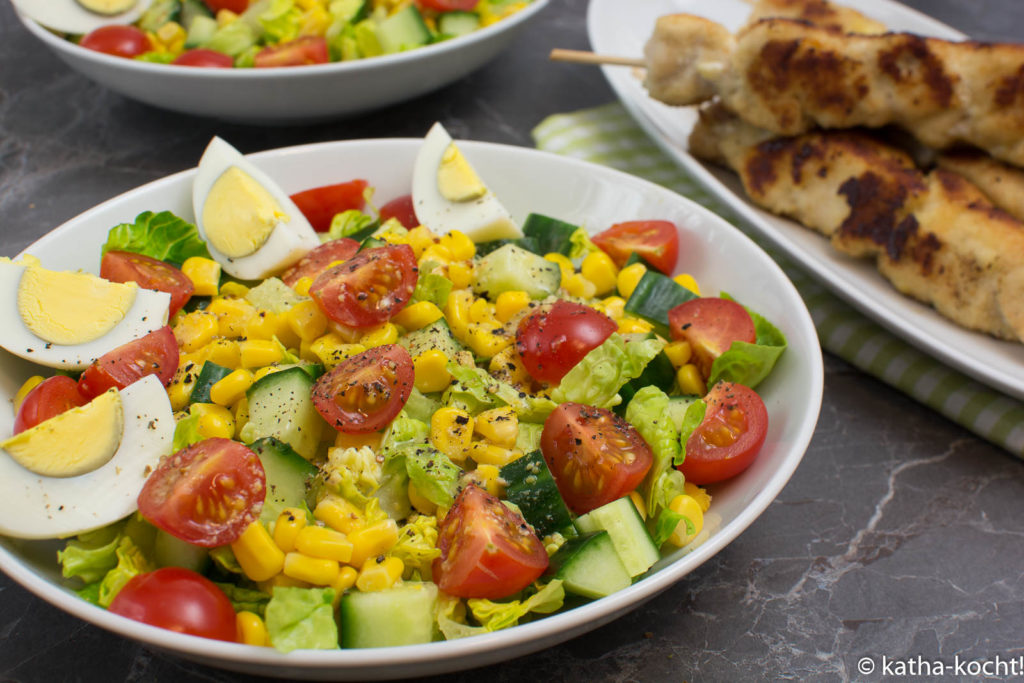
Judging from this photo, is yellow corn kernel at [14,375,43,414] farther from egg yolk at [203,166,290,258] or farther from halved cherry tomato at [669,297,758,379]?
halved cherry tomato at [669,297,758,379]

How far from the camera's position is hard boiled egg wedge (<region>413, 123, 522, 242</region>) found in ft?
10.9

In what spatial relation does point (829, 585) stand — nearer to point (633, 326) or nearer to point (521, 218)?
point (633, 326)

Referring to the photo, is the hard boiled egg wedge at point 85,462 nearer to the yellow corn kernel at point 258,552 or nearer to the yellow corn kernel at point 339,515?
the yellow corn kernel at point 258,552

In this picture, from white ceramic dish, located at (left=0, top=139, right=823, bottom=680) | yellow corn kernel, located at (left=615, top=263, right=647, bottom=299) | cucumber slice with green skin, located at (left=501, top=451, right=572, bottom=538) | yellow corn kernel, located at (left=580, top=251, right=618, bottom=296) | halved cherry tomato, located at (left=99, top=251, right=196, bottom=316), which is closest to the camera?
white ceramic dish, located at (left=0, top=139, right=823, bottom=680)

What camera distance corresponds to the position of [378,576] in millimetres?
2082

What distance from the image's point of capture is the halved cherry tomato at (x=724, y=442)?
98.8 inches

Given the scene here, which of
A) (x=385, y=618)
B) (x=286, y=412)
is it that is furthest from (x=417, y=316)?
(x=385, y=618)

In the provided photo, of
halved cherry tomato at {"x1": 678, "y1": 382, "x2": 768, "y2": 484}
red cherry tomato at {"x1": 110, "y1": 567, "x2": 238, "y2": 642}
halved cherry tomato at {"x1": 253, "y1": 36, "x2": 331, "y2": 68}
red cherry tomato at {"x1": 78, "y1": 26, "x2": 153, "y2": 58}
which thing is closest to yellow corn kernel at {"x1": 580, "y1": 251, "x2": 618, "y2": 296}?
halved cherry tomato at {"x1": 678, "y1": 382, "x2": 768, "y2": 484}

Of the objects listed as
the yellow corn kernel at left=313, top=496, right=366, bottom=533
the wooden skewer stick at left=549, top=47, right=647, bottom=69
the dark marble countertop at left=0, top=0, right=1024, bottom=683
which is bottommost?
the dark marble countertop at left=0, top=0, right=1024, bottom=683

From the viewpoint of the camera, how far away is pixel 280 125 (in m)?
4.61

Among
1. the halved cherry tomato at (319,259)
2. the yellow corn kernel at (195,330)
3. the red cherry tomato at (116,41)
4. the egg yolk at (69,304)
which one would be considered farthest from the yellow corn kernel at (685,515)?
the red cherry tomato at (116,41)

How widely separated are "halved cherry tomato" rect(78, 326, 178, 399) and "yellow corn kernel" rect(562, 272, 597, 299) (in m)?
1.38

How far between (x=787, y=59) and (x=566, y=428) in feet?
7.45

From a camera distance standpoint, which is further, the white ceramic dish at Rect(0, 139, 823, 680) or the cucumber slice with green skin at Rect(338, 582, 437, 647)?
the cucumber slice with green skin at Rect(338, 582, 437, 647)
